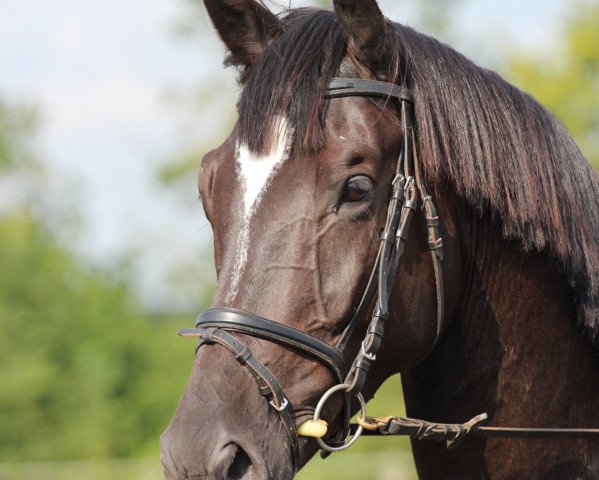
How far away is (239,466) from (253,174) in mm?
985

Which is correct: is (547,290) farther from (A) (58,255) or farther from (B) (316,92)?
(A) (58,255)

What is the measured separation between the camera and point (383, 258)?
3.08 m

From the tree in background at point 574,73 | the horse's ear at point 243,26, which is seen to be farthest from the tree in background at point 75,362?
the horse's ear at point 243,26

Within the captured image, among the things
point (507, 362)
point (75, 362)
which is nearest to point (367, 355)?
point (507, 362)

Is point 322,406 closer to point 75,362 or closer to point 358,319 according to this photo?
point 358,319

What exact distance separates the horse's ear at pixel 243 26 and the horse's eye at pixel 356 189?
2.91 feet

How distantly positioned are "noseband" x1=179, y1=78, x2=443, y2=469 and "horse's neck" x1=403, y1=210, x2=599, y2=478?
236 mm

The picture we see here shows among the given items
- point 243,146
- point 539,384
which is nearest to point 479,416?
point 539,384

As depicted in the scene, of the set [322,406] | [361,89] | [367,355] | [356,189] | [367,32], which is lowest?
[322,406]

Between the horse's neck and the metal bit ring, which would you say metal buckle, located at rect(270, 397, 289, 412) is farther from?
the horse's neck

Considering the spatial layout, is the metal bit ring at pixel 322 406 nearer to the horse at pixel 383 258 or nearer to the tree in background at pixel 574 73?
the horse at pixel 383 258

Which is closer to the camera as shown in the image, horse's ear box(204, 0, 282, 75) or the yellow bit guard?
the yellow bit guard

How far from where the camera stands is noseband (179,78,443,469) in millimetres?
2900

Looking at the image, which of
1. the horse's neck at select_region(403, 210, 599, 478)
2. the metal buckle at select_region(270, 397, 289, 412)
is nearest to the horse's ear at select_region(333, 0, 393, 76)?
the horse's neck at select_region(403, 210, 599, 478)
